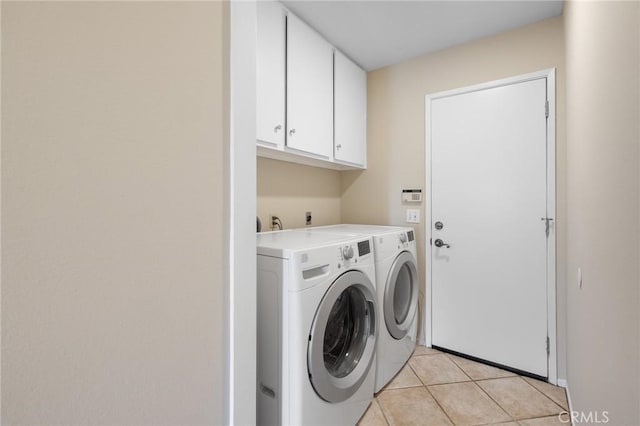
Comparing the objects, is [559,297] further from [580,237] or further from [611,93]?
[611,93]

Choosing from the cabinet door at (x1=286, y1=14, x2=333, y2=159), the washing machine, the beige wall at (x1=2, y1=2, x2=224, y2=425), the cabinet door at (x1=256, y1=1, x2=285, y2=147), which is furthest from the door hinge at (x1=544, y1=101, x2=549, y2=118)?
the beige wall at (x1=2, y1=2, x2=224, y2=425)

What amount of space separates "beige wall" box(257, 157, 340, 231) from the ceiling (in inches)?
38.3

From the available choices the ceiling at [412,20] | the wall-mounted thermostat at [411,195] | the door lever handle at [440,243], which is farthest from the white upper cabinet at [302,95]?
the door lever handle at [440,243]

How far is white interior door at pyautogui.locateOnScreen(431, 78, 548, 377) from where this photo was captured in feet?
6.63

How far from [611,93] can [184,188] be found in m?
1.14

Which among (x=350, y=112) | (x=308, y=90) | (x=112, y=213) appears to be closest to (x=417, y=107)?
(x=350, y=112)

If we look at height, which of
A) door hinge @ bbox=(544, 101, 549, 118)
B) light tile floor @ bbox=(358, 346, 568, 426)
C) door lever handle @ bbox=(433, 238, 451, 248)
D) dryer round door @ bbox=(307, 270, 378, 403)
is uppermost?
door hinge @ bbox=(544, 101, 549, 118)

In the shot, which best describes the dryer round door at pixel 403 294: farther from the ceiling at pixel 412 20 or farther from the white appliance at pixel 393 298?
the ceiling at pixel 412 20

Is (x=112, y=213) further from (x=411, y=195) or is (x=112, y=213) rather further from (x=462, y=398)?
(x=411, y=195)

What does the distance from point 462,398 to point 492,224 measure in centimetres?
114

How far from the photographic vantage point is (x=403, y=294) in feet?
7.31

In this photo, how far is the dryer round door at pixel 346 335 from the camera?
1322 millimetres

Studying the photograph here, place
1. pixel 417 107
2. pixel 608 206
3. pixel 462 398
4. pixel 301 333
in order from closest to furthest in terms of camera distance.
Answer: pixel 608 206 → pixel 301 333 → pixel 462 398 → pixel 417 107

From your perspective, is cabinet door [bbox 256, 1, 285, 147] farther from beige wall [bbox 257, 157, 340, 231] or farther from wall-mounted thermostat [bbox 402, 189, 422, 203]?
wall-mounted thermostat [bbox 402, 189, 422, 203]
